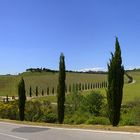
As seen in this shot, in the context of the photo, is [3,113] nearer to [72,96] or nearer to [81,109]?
[81,109]

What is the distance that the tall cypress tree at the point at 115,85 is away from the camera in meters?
22.0

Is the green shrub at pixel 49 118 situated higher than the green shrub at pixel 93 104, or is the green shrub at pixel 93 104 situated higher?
the green shrub at pixel 93 104

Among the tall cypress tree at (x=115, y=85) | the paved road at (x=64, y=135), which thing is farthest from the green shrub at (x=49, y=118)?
the tall cypress tree at (x=115, y=85)

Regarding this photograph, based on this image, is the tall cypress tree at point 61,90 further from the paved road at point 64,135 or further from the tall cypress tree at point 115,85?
the tall cypress tree at point 115,85

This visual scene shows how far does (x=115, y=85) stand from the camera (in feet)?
72.6

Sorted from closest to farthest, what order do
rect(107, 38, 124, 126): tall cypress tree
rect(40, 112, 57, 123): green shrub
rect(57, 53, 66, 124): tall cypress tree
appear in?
rect(107, 38, 124, 126): tall cypress tree → rect(57, 53, 66, 124): tall cypress tree → rect(40, 112, 57, 123): green shrub

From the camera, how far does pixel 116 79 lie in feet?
72.7

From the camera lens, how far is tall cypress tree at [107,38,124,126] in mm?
22031

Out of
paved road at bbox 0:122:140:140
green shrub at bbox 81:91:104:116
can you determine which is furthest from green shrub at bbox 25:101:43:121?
paved road at bbox 0:122:140:140

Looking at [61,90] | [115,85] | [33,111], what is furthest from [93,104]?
[115,85]

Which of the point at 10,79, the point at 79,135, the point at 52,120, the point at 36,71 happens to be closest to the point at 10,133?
the point at 79,135

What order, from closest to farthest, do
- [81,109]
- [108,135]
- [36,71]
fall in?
1. [108,135]
2. [81,109]
3. [36,71]

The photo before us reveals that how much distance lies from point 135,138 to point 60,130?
5952 mm

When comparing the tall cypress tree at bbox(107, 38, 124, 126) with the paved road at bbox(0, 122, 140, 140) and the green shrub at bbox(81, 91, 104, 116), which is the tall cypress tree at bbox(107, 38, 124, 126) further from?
the green shrub at bbox(81, 91, 104, 116)
